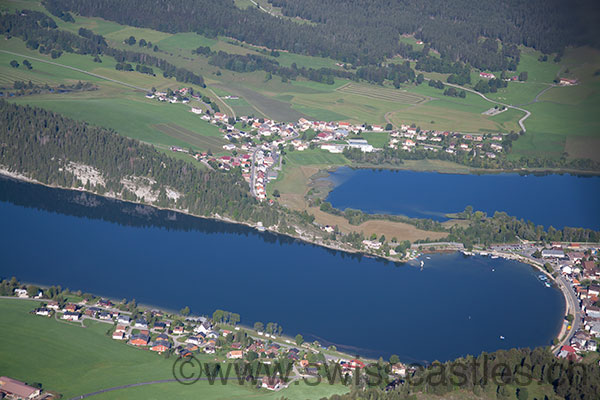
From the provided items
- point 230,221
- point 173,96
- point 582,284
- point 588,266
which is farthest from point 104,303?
point 173,96

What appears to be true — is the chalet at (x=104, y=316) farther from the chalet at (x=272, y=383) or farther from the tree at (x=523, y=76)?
the tree at (x=523, y=76)

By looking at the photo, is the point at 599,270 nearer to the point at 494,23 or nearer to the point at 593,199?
the point at 593,199

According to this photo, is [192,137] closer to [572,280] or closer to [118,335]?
[572,280]

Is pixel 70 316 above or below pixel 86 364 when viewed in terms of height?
above

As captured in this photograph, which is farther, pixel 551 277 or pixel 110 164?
pixel 110 164

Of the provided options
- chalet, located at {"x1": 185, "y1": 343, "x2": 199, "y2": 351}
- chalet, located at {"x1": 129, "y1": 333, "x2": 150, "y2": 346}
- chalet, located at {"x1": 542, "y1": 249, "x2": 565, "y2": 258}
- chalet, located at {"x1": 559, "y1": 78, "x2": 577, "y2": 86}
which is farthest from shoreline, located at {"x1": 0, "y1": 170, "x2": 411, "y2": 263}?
chalet, located at {"x1": 559, "y1": 78, "x2": 577, "y2": 86}

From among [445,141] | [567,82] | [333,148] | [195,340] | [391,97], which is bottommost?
[195,340]
